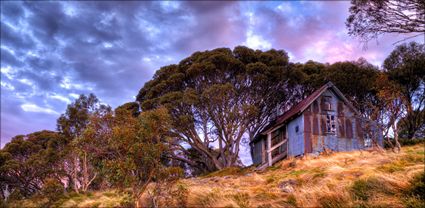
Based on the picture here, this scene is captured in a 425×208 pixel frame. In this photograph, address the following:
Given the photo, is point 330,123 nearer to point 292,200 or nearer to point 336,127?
point 336,127

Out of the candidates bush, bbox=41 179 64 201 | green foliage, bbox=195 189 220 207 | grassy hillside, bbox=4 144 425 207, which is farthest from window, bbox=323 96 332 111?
bush, bbox=41 179 64 201

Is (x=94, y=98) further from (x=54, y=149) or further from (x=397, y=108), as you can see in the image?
(x=397, y=108)

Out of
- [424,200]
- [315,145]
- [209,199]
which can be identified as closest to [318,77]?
[315,145]

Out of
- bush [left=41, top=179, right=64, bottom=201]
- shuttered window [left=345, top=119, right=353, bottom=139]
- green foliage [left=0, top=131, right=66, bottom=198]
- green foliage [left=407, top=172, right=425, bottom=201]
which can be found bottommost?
A: bush [left=41, top=179, right=64, bottom=201]

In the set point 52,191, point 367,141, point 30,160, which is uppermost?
point 367,141

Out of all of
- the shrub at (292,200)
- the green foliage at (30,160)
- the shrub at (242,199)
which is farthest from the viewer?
the green foliage at (30,160)

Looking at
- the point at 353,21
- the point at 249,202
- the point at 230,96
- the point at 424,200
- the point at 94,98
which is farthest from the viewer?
the point at 94,98

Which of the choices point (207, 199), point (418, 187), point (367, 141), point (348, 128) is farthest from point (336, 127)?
point (418, 187)

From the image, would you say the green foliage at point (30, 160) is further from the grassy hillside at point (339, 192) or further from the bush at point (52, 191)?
the grassy hillside at point (339, 192)

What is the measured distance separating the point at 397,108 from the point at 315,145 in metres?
8.12

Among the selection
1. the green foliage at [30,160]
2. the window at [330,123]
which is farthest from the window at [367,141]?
the green foliage at [30,160]

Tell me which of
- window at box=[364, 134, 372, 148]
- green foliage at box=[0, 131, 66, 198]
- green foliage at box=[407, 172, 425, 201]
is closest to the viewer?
green foliage at box=[407, 172, 425, 201]

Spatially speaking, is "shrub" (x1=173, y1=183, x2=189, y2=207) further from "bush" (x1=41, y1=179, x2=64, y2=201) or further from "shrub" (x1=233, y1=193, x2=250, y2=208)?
"bush" (x1=41, y1=179, x2=64, y2=201)

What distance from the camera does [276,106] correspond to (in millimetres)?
35031
